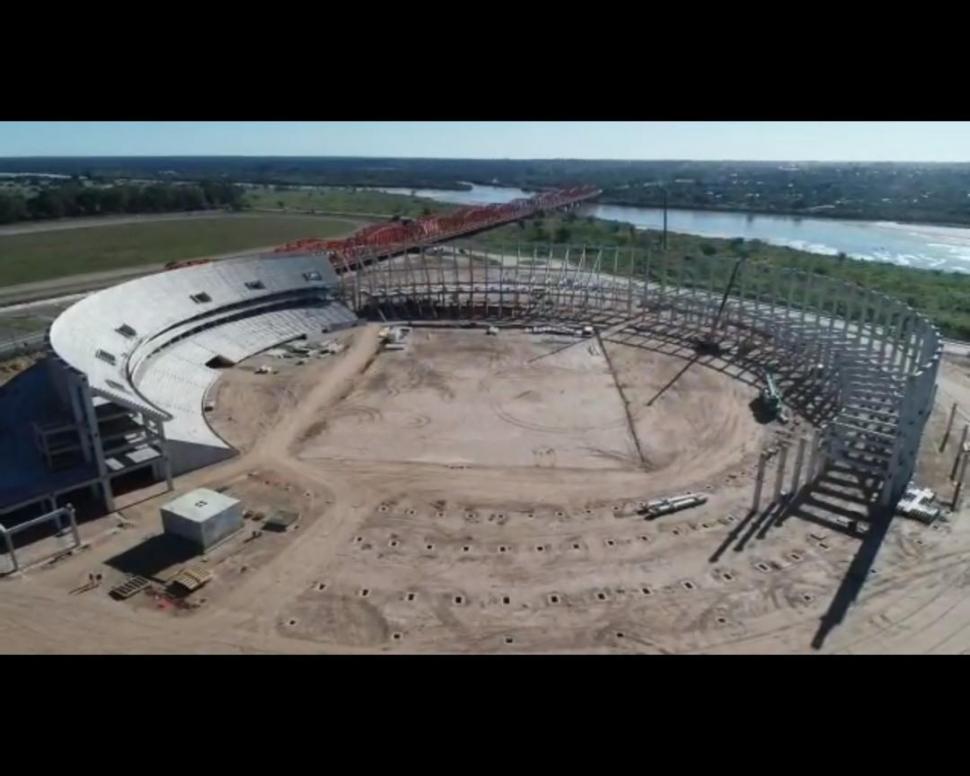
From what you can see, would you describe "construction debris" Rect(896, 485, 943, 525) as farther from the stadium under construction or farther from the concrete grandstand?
the concrete grandstand

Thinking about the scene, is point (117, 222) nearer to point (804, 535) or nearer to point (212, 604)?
point (212, 604)

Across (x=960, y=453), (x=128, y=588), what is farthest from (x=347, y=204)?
(x=960, y=453)

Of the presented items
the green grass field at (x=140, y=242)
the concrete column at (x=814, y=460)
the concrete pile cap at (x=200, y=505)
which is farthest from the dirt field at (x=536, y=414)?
the green grass field at (x=140, y=242)

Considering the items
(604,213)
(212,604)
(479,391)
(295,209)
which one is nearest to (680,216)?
(604,213)

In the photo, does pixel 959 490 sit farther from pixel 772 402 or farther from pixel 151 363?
pixel 151 363

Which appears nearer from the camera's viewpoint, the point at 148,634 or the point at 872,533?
the point at 148,634

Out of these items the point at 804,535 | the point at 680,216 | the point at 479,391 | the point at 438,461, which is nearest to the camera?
the point at 804,535
